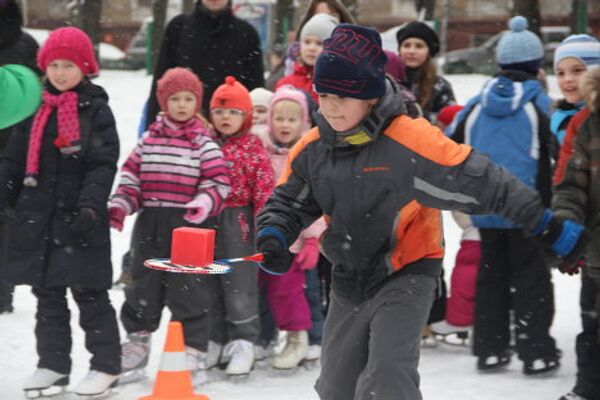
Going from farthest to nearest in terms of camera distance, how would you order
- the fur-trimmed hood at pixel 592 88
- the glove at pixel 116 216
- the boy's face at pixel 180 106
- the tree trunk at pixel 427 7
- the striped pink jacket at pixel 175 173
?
the tree trunk at pixel 427 7, the boy's face at pixel 180 106, the striped pink jacket at pixel 175 173, the glove at pixel 116 216, the fur-trimmed hood at pixel 592 88

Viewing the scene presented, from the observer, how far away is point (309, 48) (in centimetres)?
785

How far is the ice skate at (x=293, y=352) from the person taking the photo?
7.16m

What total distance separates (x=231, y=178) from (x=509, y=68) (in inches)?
73.2

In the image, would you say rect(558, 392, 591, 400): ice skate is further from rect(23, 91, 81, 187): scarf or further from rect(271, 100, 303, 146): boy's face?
rect(23, 91, 81, 187): scarf

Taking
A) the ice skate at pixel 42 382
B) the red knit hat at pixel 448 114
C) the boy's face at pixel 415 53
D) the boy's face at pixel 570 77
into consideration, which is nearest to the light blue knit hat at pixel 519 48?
the boy's face at pixel 570 77

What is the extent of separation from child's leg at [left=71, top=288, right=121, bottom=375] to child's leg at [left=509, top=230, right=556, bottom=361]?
2372 millimetres

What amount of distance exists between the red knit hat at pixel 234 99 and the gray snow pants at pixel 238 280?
1.92 feet

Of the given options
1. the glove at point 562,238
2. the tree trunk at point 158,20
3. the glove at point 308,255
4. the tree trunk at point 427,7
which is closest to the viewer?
the glove at point 562,238

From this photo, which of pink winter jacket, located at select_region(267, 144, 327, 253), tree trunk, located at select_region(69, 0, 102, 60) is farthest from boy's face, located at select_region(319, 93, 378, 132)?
tree trunk, located at select_region(69, 0, 102, 60)

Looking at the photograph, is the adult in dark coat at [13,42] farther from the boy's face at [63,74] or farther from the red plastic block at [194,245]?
the red plastic block at [194,245]

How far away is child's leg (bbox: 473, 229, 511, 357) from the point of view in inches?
277

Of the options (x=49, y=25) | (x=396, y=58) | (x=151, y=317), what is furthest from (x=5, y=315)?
(x=49, y=25)

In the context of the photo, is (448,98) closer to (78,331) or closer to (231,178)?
(231,178)

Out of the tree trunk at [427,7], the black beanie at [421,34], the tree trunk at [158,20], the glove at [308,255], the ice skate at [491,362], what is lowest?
the ice skate at [491,362]
